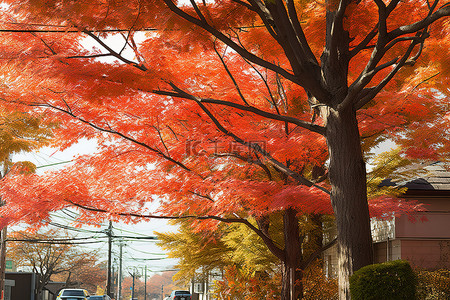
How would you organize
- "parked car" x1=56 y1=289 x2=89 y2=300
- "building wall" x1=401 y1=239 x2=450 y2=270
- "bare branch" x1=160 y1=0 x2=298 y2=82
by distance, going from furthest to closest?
"parked car" x1=56 y1=289 x2=89 y2=300, "building wall" x1=401 y1=239 x2=450 y2=270, "bare branch" x1=160 y1=0 x2=298 y2=82

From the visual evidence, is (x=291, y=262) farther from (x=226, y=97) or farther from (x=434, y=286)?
(x=226, y=97)

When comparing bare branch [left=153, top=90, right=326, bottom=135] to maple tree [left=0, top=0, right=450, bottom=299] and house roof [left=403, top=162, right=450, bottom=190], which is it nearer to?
maple tree [left=0, top=0, right=450, bottom=299]

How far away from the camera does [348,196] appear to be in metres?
7.49

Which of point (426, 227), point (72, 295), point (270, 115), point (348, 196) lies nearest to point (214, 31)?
point (270, 115)

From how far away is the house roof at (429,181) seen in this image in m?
15.6

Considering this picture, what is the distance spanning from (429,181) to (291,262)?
230 inches

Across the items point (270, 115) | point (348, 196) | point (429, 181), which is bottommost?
point (348, 196)

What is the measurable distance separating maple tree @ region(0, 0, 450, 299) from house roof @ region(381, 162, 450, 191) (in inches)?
80.2

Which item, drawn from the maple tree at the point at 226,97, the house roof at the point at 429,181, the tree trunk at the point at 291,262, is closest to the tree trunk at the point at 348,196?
the maple tree at the point at 226,97

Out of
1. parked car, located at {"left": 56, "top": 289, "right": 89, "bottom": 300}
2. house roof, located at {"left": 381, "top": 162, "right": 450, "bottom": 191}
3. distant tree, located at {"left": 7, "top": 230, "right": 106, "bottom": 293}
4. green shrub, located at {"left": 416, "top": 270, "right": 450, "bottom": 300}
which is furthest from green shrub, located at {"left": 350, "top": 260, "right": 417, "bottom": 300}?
distant tree, located at {"left": 7, "top": 230, "right": 106, "bottom": 293}

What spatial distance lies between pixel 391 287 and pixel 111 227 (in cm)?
3500

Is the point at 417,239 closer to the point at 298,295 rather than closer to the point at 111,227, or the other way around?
the point at 298,295

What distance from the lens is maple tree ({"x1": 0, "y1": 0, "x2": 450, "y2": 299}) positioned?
7582 mm

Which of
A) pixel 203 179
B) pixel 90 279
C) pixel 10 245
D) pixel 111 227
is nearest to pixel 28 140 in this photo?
pixel 203 179
